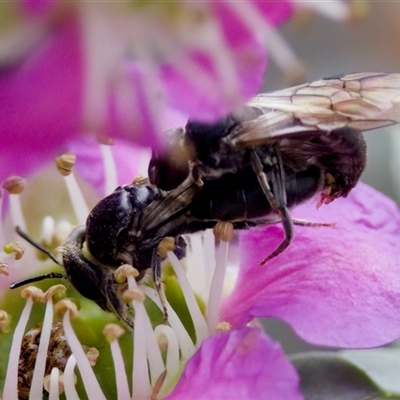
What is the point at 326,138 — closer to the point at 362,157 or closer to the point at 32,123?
the point at 362,157

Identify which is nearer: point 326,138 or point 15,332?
point 326,138

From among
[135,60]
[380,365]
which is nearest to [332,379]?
[380,365]

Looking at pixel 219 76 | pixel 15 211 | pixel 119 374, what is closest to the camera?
pixel 219 76

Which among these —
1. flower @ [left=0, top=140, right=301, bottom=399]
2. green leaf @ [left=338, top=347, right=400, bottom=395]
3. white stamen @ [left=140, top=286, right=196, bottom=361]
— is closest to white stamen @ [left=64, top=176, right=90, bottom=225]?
flower @ [left=0, top=140, right=301, bottom=399]

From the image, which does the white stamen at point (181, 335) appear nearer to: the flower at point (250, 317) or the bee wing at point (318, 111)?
the flower at point (250, 317)

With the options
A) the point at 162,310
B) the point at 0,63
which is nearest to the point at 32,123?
the point at 0,63

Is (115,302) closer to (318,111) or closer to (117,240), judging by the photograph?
(117,240)
